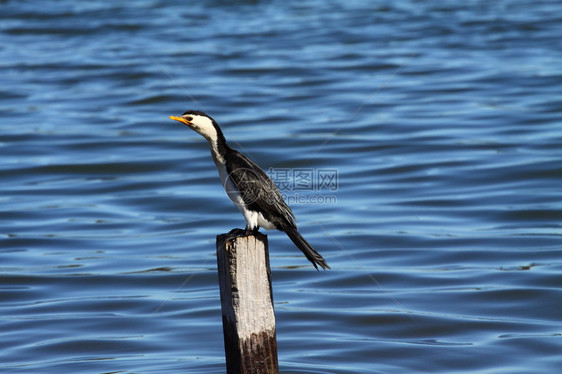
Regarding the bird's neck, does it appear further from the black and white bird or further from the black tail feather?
the black tail feather

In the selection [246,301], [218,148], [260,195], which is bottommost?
[246,301]

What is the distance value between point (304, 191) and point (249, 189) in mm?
7998

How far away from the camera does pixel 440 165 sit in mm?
15609

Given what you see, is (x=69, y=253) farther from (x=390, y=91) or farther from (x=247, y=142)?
(x=390, y=91)

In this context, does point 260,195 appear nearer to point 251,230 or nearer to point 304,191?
point 251,230

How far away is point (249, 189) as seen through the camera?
630 cm

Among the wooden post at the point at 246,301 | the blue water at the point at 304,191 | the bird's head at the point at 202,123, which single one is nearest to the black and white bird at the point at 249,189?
the bird's head at the point at 202,123

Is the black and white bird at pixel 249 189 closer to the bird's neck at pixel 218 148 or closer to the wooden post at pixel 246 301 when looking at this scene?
the bird's neck at pixel 218 148

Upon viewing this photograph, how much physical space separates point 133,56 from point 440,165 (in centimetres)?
1404

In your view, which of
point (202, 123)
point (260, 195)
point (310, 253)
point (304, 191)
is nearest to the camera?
point (310, 253)

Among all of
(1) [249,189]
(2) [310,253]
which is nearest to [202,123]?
(1) [249,189]

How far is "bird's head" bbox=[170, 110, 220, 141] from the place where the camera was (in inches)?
253

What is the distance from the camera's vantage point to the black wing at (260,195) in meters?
6.26

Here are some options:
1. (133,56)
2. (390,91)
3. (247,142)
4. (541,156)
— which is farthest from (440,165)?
(133,56)
